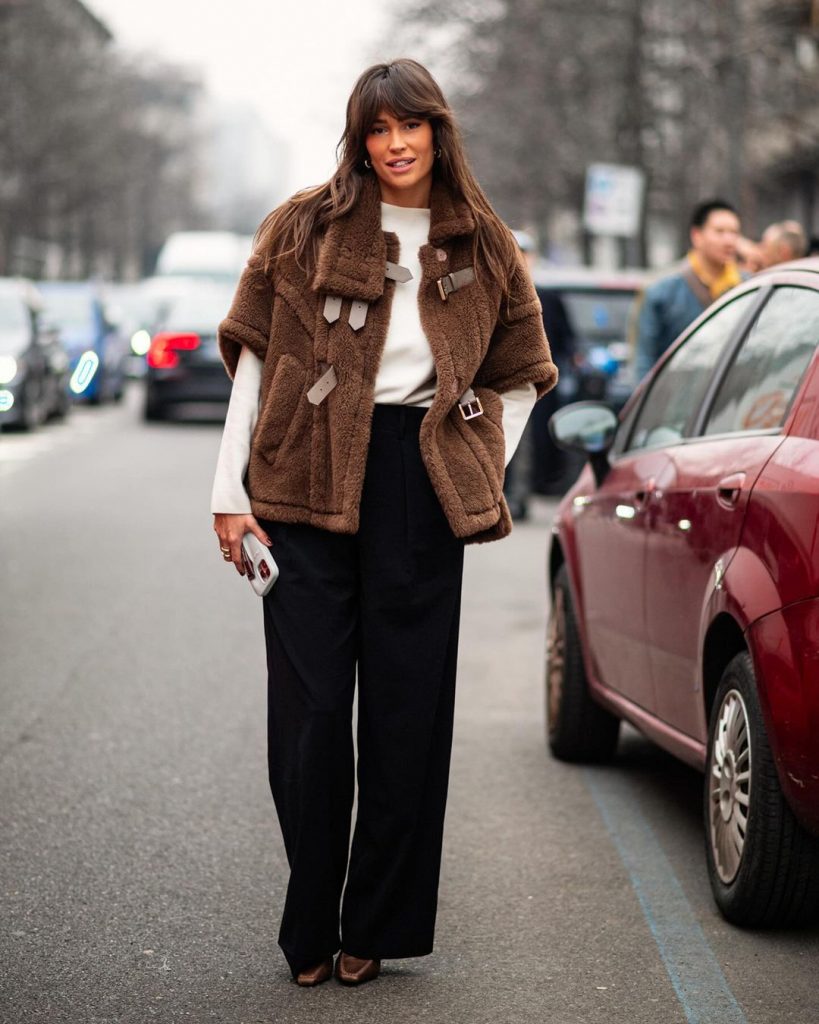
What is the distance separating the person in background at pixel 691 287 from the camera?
9.19 metres

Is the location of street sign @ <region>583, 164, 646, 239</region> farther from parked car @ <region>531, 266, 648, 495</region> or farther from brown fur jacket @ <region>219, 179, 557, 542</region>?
brown fur jacket @ <region>219, 179, 557, 542</region>

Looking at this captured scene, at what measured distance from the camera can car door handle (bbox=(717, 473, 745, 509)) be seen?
4.74 metres

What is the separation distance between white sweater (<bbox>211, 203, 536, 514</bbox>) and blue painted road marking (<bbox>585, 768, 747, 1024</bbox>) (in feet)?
4.46

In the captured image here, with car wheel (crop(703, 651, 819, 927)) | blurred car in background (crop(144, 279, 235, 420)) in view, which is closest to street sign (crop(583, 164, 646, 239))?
blurred car in background (crop(144, 279, 235, 420))

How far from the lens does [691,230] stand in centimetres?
938

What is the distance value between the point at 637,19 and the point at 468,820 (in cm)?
2562

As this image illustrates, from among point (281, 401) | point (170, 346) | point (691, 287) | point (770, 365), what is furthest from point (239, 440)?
point (170, 346)

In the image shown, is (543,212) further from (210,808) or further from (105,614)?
(210,808)

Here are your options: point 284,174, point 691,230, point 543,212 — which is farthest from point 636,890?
point 284,174

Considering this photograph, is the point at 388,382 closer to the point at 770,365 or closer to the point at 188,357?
the point at 770,365

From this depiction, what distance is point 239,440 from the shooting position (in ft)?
13.4

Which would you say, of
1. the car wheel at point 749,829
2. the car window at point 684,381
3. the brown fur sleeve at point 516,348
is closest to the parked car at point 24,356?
the car window at point 684,381

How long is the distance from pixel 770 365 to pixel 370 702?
5.27ft

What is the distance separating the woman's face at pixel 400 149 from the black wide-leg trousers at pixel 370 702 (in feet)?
1.57
